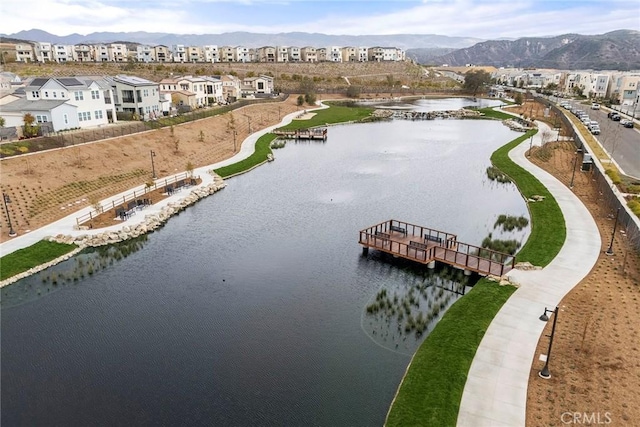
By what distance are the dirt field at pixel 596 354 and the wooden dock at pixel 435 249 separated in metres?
4.64

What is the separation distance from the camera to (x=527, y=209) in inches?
1437

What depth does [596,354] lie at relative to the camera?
57.6ft

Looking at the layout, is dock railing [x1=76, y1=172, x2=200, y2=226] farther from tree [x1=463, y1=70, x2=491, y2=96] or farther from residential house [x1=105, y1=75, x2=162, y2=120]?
tree [x1=463, y1=70, x2=491, y2=96]

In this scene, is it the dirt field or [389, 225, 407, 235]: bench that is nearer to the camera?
the dirt field

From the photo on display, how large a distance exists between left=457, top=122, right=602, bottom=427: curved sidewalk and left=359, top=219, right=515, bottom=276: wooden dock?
1.62 meters

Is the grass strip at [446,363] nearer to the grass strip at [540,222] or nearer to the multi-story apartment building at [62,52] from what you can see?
the grass strip at [540,222]

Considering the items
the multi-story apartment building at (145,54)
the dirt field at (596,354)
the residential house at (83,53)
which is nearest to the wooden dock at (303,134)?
the dirt field at (596,354)

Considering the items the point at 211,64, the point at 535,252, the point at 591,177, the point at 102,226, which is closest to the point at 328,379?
the point at 535,252

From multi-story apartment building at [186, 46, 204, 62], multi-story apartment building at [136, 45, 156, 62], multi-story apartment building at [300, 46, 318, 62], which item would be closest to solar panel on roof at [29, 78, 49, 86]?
multi-story apartment building at [136, 45, 156, 62]

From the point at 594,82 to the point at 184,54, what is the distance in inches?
5120

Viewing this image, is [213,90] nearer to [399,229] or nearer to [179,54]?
[399,229]

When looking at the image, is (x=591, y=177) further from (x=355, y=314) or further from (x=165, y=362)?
(x=165, y=362)

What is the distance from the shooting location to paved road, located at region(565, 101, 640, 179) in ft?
143

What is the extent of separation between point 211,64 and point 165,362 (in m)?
147
